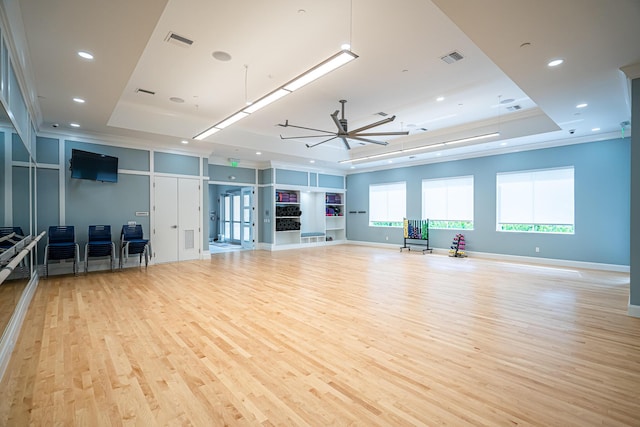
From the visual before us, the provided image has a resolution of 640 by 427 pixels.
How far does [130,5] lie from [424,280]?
19.1 ft

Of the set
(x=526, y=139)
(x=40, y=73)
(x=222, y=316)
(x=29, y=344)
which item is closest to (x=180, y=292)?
(x=222, y=316)

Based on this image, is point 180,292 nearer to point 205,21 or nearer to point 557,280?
point 205,21

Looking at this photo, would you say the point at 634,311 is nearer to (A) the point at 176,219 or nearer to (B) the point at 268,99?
(B) the point at 268,99

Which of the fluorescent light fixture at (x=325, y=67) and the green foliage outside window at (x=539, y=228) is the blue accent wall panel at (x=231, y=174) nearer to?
the fluorescent light fixture at (x=325, y=67)

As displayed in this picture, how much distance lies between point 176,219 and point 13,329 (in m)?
4.99

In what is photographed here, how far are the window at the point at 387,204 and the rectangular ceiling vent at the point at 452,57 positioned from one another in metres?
6.75

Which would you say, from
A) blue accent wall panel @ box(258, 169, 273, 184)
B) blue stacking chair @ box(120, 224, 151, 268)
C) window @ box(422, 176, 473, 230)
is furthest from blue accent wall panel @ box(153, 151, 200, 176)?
window @ box(422, 176, 473, 230)

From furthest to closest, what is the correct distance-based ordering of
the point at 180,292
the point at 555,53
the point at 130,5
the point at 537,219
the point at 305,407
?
the point at 537,219
the point at 180,292
the point at 555,53
the point at 130,5
the point at 305,407

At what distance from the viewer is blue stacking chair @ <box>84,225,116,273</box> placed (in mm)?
6227

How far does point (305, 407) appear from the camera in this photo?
2.05 metres

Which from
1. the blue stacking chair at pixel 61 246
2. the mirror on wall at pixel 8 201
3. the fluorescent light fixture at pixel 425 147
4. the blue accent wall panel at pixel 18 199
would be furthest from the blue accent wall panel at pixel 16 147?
the fluorescent light fixture at pixel 425 147

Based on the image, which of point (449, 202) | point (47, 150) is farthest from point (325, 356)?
point (449, 202)

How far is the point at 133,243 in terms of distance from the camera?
21.8 ft

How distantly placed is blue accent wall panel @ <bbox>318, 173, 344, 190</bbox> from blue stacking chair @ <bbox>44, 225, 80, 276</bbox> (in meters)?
7.79
